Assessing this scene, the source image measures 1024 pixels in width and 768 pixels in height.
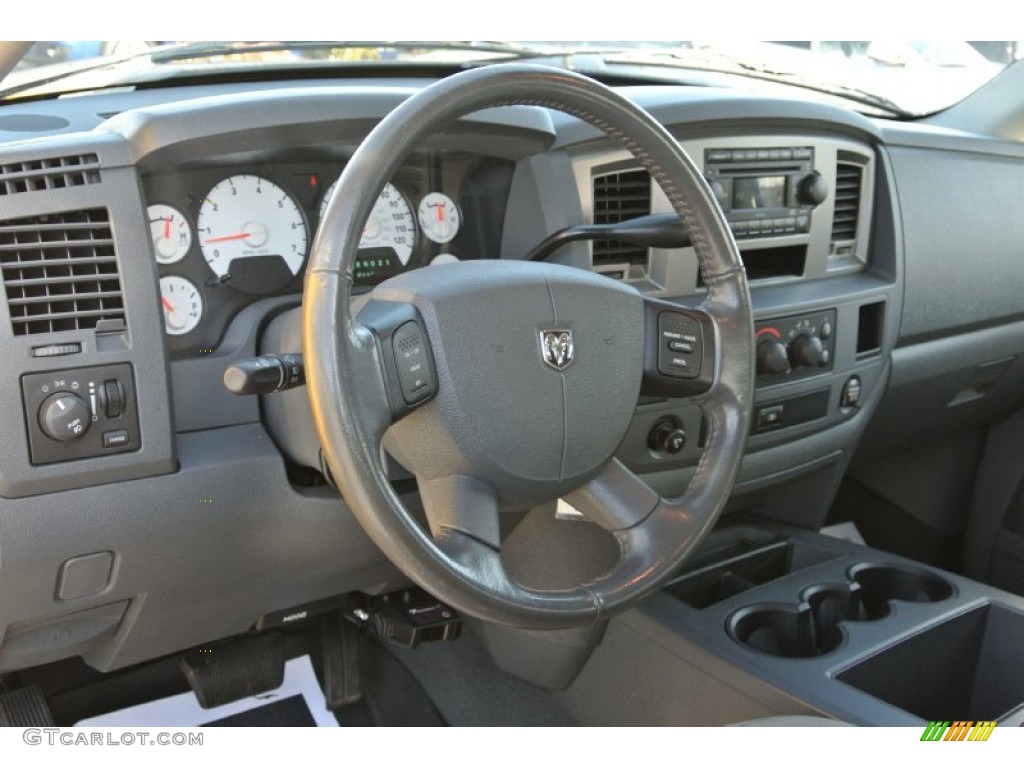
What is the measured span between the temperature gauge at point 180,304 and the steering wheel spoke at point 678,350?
24.0 inches

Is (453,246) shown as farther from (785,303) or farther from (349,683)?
(349,683)

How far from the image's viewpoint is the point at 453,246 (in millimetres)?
1668

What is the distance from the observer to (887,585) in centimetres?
200

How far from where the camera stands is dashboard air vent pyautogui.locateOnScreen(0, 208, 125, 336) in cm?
124

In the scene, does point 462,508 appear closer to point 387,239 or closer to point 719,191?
point 387,239

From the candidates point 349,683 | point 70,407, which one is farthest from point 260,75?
point 349,683

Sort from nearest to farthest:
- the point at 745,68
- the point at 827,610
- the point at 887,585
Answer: the point at 827,610 → the point at 887,585 → the point at 745,68

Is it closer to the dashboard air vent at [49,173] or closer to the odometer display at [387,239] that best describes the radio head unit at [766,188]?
the odometer display at [387,239]

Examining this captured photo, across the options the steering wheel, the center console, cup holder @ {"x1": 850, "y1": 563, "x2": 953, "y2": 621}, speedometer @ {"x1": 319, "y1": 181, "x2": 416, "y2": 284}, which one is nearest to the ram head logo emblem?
the steering wheel

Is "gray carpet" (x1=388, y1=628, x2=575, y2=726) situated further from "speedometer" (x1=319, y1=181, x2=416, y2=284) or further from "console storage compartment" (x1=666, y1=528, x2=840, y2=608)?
"speedometer" (x1=319, y1=181, x2=416, y2=284)

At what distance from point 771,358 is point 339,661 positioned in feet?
3.17

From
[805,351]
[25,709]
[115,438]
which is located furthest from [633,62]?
[25,709]

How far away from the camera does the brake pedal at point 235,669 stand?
179 cm

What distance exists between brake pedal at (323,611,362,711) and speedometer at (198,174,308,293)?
75 centimetres
